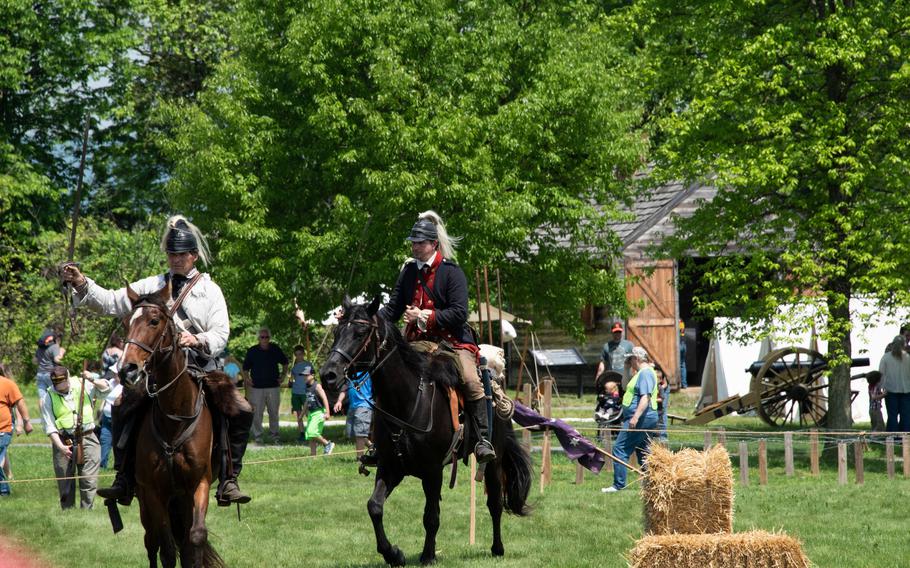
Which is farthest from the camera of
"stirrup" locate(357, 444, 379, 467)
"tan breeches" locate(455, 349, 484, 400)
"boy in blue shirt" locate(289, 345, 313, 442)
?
"boy in blue shirt" locate(289, 345, 313, 442)

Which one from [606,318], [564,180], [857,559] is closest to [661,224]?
[606,318]

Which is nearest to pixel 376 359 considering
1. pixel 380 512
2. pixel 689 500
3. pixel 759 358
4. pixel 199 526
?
pixel 380 512

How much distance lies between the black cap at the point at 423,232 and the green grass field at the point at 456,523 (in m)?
3.04

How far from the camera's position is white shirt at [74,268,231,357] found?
30.9ft

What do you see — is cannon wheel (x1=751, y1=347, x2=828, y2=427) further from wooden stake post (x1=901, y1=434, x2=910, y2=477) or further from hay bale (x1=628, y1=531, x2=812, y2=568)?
hay bale (x1=628, y1=531, x2=812, y2=568)

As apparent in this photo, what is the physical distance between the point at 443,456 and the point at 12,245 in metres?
32.4

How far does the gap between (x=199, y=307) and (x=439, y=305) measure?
8.11 ft

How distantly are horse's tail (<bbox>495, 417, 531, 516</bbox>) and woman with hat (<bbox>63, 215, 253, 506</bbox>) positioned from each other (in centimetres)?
368

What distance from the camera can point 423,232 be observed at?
11.3 metres

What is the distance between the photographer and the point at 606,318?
1492 inches

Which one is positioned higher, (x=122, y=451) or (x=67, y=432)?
(x=67, y=432)

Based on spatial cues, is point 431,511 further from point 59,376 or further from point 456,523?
point 59,376

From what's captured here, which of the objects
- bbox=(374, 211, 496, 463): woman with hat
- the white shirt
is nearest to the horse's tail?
bbox=(374, 211, 496, 463): woman with hat

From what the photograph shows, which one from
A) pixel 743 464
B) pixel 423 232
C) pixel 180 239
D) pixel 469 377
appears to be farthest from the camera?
pixel 743 464
